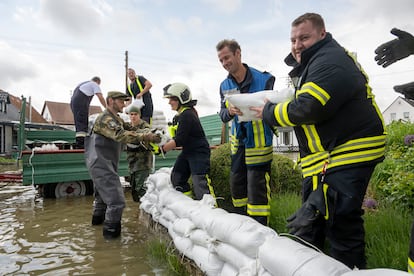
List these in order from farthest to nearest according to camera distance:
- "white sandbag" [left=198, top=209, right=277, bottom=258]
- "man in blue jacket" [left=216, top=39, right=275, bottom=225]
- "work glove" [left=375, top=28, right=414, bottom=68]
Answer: "man in blue jacket" [left=216, top=39, right=275, bottom=225] → "white sandbag" [left=198, top=209, right=277, bottom=258] → "work glove" [left=375, top=28, right=414, bottom=68]

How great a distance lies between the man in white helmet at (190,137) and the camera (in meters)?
3.86

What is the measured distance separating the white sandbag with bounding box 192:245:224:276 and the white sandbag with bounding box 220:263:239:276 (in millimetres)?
57

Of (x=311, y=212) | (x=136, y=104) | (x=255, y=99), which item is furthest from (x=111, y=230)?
(x=311, y=212)

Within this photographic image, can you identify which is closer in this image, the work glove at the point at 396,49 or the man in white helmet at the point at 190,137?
the work glove at the point at 396,49

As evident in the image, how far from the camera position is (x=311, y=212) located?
1.91m

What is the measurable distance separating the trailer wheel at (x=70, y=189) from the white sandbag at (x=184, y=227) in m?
4.36

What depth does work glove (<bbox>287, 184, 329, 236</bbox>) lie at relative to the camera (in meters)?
1.84

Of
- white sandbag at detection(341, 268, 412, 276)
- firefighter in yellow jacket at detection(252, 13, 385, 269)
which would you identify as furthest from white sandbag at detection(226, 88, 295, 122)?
white sandbag at detection(341, 268, 412, 276)

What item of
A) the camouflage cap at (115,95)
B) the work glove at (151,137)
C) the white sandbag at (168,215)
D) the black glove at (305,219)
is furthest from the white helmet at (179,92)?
the black glove at (305,219)

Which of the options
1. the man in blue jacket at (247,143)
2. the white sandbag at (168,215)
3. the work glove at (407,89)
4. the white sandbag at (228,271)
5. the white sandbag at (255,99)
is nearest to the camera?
the work glove at (407,89)

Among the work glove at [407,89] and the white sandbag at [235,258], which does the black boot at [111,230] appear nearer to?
the white sandbag at [235,258]

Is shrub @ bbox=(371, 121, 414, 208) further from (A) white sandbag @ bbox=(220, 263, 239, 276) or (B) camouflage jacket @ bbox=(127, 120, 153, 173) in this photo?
(B) camouflage jacket @ bbox=(127, 120, 153, 173)

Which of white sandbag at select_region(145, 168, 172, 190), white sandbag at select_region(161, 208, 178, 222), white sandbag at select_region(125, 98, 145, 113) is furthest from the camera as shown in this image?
white sandbag at select_region(125, 98, 145, 113)

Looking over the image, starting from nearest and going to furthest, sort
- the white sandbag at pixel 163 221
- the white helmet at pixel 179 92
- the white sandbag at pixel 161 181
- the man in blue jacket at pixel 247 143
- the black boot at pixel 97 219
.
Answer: the man in blue jacket at pixel 247 143 < the white sandbag at pixel 163 221 < the white helmet at pixel 179 92 < the white sandbag at pixel 161 181 < the black boot at pixel 97 219
